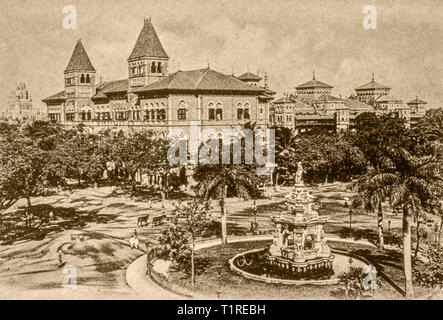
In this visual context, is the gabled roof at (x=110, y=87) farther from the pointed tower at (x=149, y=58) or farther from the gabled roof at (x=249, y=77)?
the gabled roof at (x=249, y=77)

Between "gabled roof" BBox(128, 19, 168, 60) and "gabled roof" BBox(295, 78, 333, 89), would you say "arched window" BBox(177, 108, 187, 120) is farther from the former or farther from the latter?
"gabled roof" BBox(295, 78, 333, 89)

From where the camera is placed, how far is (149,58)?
91625 mm

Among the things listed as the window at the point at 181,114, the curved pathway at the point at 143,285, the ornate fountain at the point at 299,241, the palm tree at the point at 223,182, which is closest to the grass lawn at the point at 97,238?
the curved pathway at the point at 143,285

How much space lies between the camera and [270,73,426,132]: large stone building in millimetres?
132625

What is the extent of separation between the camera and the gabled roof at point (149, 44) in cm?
9175

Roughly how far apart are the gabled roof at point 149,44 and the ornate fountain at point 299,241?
2462 inches

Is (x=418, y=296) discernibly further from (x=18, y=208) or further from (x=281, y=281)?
(x=18, y=208)

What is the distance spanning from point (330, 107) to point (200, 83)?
72502mm

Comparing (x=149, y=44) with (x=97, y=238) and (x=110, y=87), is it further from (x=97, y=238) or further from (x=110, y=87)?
(x=97, y=238)

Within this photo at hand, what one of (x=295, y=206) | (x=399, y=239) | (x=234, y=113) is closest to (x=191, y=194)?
(x=234, y=113)

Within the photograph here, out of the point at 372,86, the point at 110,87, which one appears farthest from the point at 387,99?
the point at 110,87

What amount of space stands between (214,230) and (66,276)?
1525 cm

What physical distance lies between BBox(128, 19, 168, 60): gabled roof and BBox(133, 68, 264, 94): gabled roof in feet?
32.8

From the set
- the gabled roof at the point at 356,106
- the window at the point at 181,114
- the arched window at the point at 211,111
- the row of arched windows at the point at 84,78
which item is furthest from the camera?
the gabled roof at the point at 356,106
